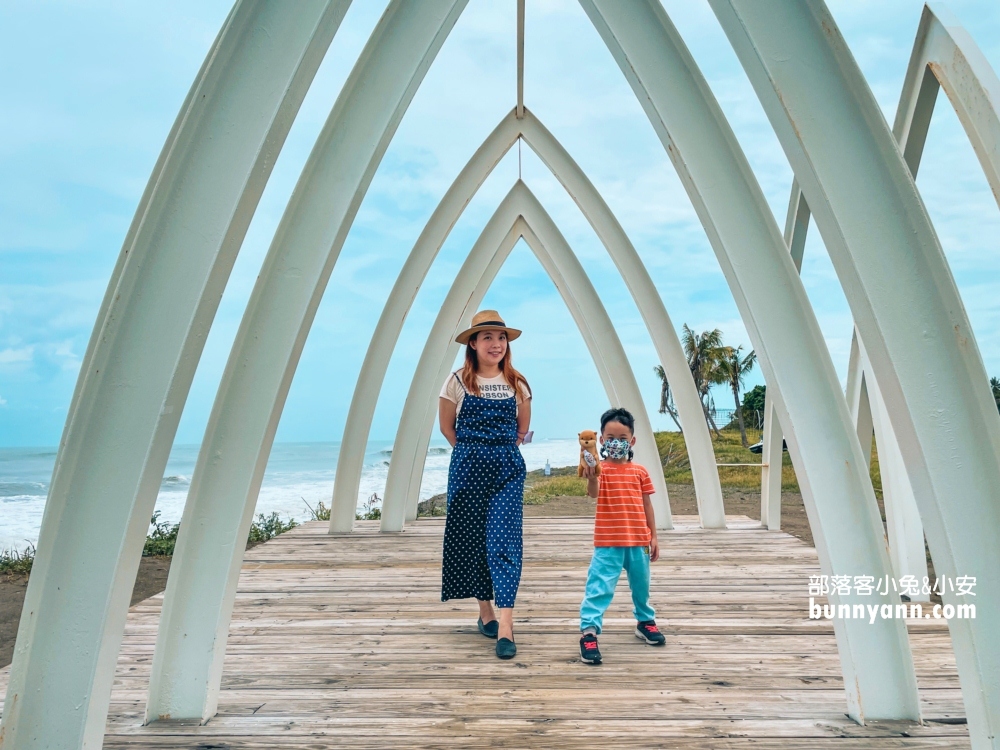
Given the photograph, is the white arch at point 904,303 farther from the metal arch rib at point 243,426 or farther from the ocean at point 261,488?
the ocean at point 261,488

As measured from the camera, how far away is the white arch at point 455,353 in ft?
28.9

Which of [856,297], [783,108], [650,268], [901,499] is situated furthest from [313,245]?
[650,268]

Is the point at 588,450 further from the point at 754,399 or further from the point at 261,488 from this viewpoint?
the point at 754,399

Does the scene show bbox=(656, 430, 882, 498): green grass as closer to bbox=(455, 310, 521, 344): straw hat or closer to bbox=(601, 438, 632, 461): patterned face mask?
bbox=(601, 438, 632, 461): patterned face mask

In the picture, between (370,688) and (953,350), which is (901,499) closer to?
(953,350)

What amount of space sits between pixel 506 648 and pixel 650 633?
3.22ft

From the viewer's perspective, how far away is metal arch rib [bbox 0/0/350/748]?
91.0 inches

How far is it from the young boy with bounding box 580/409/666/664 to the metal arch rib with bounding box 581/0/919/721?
107 centimetres

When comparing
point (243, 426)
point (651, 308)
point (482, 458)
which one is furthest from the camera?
point (651, 308)

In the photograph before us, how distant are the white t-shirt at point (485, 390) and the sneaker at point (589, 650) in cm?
155

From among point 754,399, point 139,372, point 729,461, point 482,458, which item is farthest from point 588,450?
point 754,399

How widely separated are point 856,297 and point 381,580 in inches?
190

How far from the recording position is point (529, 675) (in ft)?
11.6

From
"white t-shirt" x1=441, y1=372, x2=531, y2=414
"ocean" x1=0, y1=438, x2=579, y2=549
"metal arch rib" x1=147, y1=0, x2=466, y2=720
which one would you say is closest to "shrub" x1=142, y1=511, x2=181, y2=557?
"ocean" x1=0, y1=438, x2=579, y2=549
